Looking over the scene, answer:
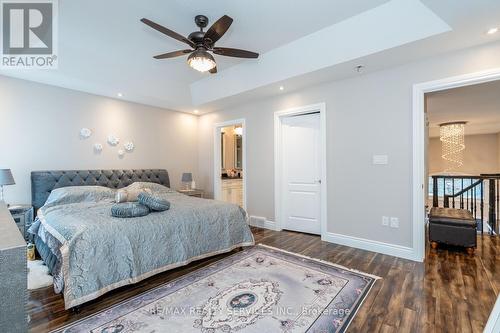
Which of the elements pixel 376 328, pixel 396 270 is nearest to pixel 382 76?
pixel 396 270

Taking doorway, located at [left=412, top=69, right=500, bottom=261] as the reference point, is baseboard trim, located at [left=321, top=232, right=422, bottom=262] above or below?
below

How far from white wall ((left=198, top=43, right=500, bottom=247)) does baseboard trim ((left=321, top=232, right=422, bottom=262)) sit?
55 millimetres

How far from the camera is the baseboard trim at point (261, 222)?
182 inches

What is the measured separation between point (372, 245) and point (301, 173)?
1.56 m

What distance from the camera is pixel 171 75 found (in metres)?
4.54

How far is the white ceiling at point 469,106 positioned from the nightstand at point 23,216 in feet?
20.5

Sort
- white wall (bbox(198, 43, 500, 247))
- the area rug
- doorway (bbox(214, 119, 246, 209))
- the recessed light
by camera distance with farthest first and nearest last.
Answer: doorway (bbox(214, 119, 246, 209)) < white wall (bbox(198, 43, 500, 247)) < the recessed light < the area rug

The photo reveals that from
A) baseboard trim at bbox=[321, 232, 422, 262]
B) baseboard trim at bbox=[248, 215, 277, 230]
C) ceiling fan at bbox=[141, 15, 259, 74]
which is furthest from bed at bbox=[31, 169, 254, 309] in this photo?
ceiling fan at bbox=[141, 15, 259, 74]

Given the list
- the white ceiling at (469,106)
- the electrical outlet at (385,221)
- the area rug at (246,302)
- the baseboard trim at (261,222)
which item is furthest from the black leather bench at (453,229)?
the baseboard trim at (261,222)

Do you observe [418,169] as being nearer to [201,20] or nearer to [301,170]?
[301,170]

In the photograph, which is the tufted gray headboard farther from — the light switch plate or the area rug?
the light switch plate

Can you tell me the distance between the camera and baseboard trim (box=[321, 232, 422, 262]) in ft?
10.4

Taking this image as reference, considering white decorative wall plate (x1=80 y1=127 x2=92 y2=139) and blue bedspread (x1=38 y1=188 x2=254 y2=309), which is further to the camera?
white decorative wall plate (x1=80 y1=127 x2=92 y2=139)

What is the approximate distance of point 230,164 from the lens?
7145 mm
